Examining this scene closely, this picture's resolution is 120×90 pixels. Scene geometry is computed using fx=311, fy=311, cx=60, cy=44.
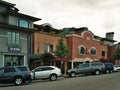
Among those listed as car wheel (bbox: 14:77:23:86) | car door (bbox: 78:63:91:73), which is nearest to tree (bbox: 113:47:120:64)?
car door (bbox: 78:63:91:73)

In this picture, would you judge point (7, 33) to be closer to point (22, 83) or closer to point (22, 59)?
point (22, 59)

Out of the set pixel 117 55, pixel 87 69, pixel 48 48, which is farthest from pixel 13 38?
pixel 117 55

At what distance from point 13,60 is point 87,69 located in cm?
1170

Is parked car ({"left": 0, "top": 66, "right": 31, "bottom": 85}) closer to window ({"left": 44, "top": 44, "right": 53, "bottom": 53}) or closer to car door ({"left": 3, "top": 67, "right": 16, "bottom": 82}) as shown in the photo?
car door ({"left": 3, "top": 67, "right": 16, "bottom": 82})

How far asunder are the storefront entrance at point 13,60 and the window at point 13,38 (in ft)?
6.58

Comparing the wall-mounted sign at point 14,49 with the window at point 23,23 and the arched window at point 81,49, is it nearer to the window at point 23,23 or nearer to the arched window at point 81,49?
the window at point 23,23

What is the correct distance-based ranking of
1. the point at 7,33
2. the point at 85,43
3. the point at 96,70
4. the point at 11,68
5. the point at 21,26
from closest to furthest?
the point at 11,68
the point at 7,33
the point at 21,26
the point at 96,70
the point at 85,43

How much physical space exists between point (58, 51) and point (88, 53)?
1502 centimetres

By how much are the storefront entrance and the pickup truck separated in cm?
718

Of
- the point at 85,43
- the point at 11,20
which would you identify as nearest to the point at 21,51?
the point at 11,20

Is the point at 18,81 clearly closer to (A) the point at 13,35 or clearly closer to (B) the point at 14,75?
(B) the point at 14,75

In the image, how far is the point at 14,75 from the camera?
29016 mm

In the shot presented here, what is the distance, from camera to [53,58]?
49406mm

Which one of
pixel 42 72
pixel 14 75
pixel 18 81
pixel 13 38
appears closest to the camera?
pixel 14 75
